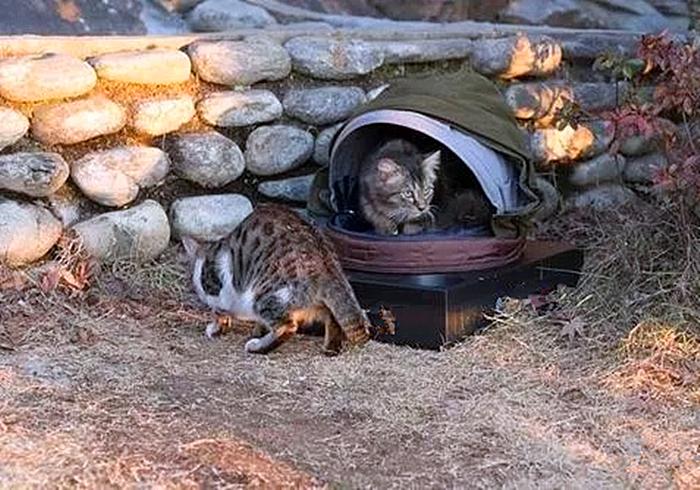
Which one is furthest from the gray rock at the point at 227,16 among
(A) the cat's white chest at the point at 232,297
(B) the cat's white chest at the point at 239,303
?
(B) the cat's white chest at the point at 239,303

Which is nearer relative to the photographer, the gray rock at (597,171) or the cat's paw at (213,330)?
the cat's paw at (213,330)

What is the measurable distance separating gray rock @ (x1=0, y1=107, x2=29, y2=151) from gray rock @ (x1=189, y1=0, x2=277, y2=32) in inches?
77.6

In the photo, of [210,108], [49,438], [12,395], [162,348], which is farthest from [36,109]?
[49,438]

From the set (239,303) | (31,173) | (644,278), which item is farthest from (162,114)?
(644,278)

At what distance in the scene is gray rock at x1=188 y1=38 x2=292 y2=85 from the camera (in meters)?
4.80

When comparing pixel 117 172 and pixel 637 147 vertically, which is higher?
pixel 117 172

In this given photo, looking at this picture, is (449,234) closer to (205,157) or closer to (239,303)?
(239,303)

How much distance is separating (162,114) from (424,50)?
136 cm

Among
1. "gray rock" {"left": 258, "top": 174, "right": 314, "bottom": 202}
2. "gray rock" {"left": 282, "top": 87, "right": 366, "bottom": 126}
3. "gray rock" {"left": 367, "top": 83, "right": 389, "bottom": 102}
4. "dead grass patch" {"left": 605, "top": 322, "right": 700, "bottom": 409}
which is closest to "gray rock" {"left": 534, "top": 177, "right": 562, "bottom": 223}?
"gray rock" {"left": 367, "top": 83, "right": 389, "bottom": 102}

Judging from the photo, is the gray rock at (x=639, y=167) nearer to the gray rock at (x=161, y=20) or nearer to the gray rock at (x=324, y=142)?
the gray rock at (x=324, y=142)

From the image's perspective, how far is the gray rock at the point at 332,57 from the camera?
16.6ft

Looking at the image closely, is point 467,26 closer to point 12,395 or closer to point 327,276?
point 327,276

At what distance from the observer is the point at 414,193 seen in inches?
175

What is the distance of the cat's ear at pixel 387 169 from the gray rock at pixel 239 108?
706 millimetres
